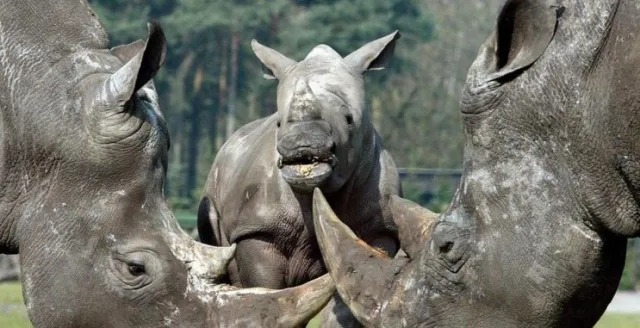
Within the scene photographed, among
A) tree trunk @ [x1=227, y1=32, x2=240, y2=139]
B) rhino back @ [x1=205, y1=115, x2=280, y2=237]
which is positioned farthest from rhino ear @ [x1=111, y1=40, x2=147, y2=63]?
tree trunk @ [x1=227, y1=32, x2=240, y2=139]

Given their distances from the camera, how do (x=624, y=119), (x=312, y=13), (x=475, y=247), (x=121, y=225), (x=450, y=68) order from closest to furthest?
(x=624, y=119) → (x=475, y=247) → (x=121, y=225) → (x=312, y=13) → (x=450, y=68)

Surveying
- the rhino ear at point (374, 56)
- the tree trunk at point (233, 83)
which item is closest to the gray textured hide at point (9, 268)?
the rhino ear at point (374, 56)

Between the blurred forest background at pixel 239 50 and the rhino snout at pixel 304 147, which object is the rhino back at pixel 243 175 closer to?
the rhino snout at pixel 304 147

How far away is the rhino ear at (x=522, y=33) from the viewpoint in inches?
257

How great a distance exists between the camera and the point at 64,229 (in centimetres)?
774

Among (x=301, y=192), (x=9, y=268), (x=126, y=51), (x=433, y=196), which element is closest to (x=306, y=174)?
(x=301, y=192)

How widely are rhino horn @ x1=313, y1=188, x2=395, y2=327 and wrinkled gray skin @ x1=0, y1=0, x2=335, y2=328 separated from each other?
20 cm

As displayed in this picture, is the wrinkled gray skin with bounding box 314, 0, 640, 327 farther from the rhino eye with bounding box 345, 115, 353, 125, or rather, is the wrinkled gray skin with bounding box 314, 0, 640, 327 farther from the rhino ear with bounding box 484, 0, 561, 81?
the rhino eye with bounding box 345, 115, 353, 125

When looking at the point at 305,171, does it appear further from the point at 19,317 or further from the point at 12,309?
the point at 12,309

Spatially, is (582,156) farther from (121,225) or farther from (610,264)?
(121,225)

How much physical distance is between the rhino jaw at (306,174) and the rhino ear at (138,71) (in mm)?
1646

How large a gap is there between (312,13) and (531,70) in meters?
50.7

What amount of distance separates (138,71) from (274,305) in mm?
1183

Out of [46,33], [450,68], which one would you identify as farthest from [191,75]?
[46,33]
